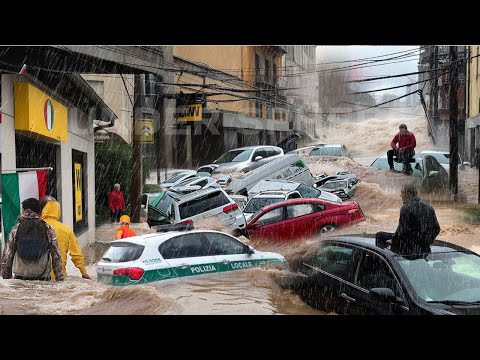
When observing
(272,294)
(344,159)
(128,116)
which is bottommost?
(272,294)

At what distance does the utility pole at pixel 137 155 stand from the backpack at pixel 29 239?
95 centimetres

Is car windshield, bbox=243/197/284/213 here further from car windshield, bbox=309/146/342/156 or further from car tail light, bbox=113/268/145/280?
car tail light, bbox=113/268/145/280

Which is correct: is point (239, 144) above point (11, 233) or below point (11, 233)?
above

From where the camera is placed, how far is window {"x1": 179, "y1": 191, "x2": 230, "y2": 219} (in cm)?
607

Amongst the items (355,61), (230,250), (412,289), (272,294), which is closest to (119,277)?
(230,250)

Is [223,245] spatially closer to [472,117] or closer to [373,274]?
[373,274]

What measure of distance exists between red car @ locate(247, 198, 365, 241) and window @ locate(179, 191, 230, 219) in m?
0.37

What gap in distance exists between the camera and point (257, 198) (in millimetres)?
6176

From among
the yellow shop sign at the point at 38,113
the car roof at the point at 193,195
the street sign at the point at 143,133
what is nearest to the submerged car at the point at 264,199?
the car roof at the point at 193,195

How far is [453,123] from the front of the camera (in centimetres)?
625

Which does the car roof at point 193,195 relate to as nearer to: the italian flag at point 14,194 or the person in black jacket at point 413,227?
the italian flag at point 14,194

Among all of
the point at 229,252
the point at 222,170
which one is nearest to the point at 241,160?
the point at 222,170

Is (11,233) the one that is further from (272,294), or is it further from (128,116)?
(272,294)

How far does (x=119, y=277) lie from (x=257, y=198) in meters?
1.55
